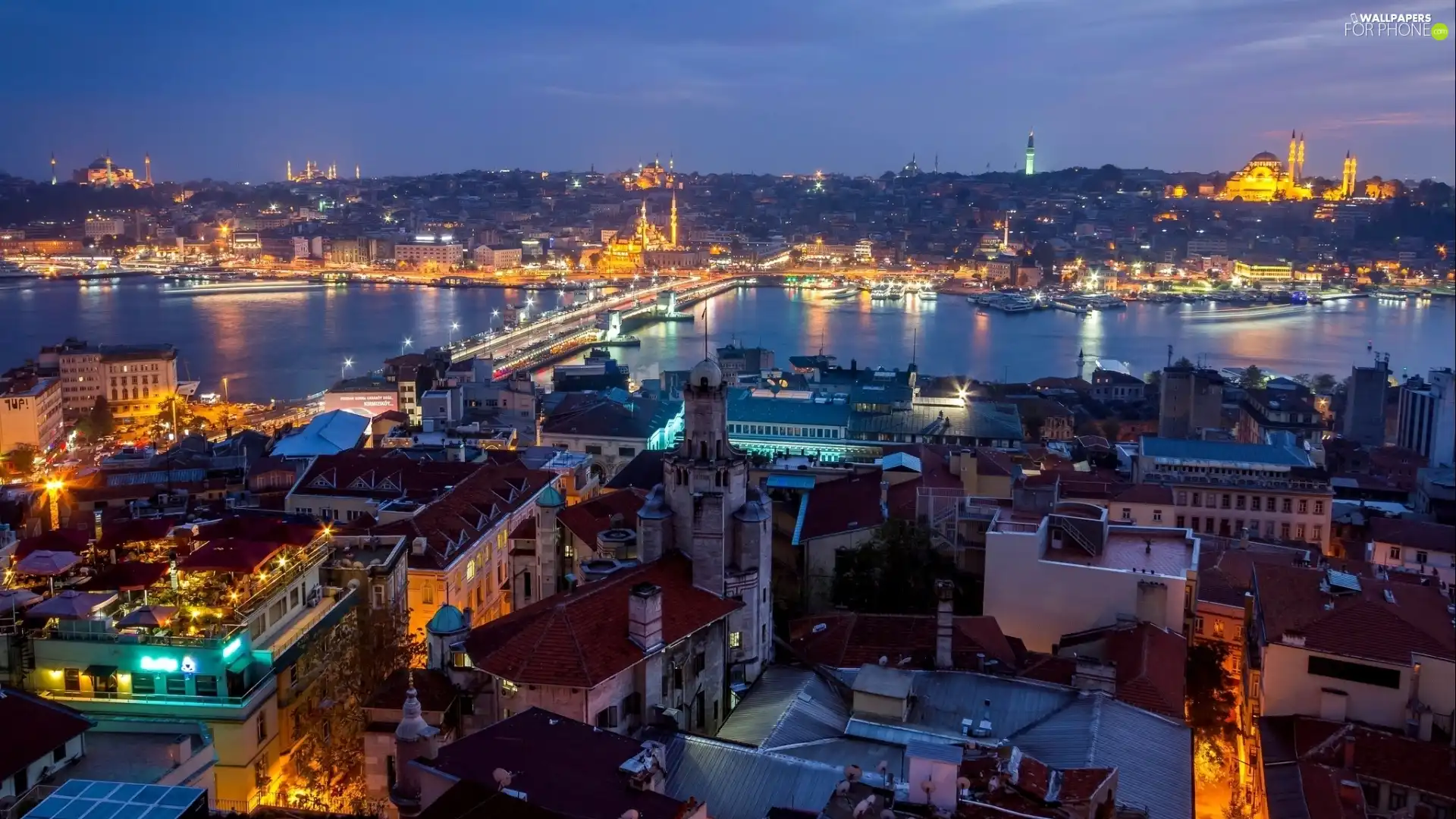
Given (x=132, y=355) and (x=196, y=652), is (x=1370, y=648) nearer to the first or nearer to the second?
(x=196, y=652)

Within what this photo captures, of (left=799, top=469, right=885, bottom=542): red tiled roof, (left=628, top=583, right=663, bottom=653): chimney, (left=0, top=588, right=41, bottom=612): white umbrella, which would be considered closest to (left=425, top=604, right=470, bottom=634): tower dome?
(left=628, top=583, right=663, bottom=653): chimney

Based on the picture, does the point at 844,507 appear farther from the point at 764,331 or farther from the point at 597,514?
the point at 764,331

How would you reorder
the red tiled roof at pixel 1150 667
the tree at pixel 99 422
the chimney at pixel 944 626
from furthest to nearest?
the tree at pixel 99 422
the chimney at pixel 944 626
the red tiled roof at pixel 1150 667

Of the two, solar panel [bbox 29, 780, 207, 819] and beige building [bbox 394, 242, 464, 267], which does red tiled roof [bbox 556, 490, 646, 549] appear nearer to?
solar panel [bbox 29, 780, 207, 819]

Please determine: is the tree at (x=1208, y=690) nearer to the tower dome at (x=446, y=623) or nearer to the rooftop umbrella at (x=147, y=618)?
the tower dome at (x=446, y=623)

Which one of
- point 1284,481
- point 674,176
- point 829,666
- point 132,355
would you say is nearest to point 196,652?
point 829,666

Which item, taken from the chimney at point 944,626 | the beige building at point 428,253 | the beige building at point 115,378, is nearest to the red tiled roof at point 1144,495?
the chimney at point 944,626

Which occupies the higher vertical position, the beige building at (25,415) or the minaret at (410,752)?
the minaret at (410,752)
